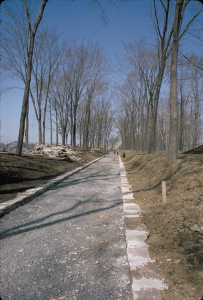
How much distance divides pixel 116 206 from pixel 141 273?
9.89 ft

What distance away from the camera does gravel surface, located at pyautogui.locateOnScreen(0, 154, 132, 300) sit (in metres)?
2.16

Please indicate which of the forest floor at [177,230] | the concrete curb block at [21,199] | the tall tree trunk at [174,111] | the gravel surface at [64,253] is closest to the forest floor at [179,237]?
the forest floor at [177,230]

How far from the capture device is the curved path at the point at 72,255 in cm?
213

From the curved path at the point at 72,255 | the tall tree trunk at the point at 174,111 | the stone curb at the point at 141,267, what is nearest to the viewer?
the stone curb at the point at 141,267

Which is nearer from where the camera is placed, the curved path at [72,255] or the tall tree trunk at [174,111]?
the curved path at [72,255]

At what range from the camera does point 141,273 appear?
2342 millimetres

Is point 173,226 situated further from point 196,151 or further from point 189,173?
point 196,151

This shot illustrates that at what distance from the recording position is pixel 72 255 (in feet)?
9.44

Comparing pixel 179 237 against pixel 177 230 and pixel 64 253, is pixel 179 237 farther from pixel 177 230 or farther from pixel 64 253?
pixel 64 253

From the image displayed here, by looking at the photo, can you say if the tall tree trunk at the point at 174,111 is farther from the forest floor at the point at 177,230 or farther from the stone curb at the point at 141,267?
the stone curb at the point at 141,267

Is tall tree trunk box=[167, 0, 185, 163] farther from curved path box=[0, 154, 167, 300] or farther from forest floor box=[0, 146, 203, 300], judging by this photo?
curved path box=[0, 154, 167, 300]

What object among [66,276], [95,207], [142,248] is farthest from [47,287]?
[95,207]

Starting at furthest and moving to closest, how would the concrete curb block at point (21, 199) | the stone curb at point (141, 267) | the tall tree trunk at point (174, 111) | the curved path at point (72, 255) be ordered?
the tall tree trunk at point (174, 111) → the concrete curb block at point (21, 199) → the curved path at point (72, 255) → the stone curb at point (141, 267)

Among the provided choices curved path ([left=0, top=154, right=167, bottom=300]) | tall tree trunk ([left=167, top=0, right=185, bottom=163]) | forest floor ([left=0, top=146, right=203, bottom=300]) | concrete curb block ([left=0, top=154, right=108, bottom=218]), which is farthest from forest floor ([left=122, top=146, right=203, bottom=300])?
tall tree trunk ([left=167, top=0, right=185, bottom=163])
